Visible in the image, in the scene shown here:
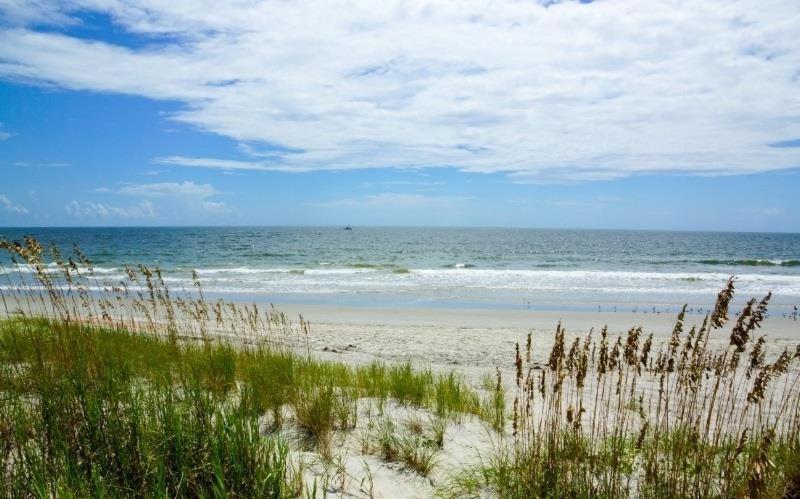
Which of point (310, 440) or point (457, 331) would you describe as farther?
point (457, 331)

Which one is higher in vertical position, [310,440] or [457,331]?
[310,440]

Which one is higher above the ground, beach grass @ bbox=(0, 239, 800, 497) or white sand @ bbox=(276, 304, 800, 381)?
beach grass @ bbox=(0, 239, 800, 497)

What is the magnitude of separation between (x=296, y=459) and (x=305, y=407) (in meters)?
0.94

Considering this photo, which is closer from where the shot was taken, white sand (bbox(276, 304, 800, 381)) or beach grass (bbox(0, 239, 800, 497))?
beach grass (bbox(0, 239, 800, 497))

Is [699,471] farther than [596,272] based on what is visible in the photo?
No

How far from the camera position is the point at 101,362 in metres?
4.24

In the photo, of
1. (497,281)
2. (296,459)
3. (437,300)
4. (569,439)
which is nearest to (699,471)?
(569,439)

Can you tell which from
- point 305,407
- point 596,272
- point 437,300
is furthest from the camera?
point 596,272

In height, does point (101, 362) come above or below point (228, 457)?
above

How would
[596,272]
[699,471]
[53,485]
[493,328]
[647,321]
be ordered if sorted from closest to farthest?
[53,485] < [699,471] < [493,328] < [647,321] < [596,272]

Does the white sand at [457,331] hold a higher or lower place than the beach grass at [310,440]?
lower

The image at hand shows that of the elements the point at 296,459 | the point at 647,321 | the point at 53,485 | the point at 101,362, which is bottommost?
the point at 647,321

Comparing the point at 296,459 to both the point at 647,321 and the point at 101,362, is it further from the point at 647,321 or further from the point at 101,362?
the point at 647,321

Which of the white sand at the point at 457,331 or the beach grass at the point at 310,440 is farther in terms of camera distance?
the white sand at the point at 457,331
